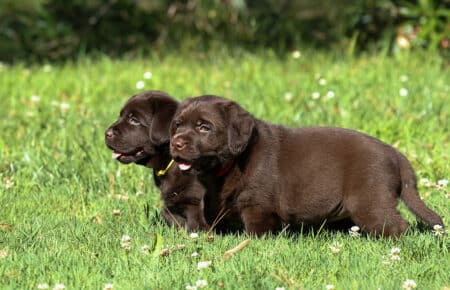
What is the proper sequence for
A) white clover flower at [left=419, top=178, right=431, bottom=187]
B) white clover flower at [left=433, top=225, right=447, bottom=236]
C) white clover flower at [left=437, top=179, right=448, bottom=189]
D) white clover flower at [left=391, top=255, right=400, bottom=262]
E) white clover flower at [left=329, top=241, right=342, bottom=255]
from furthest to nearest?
white clover flower at [left=419, top=178, right=431, bottom=187], white clover flower at [left=437, top=179, right=448, bottom=189], white clover flower at [left=433, top=225, right=447, bottom=236], white clover flower at [left=329, top=241, right=342, bottom=255], white clover flower at [left=391, top=255, right=400, bottom=262]

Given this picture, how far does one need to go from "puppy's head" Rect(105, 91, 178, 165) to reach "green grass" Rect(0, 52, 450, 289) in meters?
0.42

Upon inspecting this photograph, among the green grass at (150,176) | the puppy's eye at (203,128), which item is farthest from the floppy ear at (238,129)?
the green grass at (150,176)

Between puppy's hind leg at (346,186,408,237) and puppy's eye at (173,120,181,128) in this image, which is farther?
puppy's eye at (173,120,181,128)

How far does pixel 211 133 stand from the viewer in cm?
529

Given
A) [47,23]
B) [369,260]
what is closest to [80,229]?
[369,260]

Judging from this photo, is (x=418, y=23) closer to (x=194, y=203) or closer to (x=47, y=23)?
(x=47, y=23)

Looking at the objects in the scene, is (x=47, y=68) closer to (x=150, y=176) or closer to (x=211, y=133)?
(x=150, y=176)

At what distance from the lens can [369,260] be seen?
4.79m

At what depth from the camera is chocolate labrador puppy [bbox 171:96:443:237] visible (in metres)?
5.27

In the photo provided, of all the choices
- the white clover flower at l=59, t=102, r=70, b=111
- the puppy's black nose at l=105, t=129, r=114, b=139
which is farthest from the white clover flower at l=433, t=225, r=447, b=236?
the white clover flower at l=59, t=102, r=70, b=111

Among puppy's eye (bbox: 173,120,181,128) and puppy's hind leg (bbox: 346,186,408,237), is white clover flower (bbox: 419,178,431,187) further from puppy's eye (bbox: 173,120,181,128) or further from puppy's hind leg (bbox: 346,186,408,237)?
puppy's eye (bbox: 173,120,181,128)

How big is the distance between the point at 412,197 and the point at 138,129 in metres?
1.76

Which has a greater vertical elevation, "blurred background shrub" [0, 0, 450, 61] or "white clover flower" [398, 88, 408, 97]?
"blurred background shrub" [0, 0, 450, 61]

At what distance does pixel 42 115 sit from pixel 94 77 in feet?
6.09
